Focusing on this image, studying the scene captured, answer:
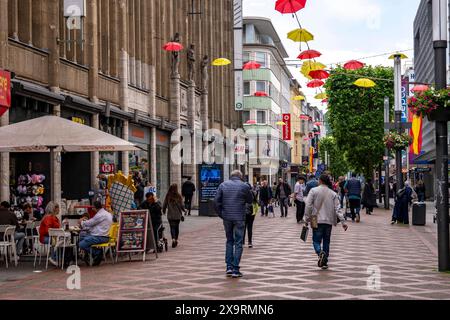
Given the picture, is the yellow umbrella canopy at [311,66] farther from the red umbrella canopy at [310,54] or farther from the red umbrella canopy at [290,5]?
the red umbrella canopy at [290,5]

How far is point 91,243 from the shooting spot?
1509 centimetres

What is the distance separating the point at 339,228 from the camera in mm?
25438

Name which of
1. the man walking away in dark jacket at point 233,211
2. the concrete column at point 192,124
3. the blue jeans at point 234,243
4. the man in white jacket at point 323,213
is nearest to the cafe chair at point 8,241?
the man walking away in dark jacket at point 233,211

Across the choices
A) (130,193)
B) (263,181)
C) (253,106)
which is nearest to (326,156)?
(253,106)

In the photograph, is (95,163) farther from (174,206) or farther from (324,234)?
(324,234)

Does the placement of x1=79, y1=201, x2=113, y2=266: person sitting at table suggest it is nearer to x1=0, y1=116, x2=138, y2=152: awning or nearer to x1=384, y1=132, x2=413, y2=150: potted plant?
x1=0, y1=116, x2=138, y2=152: awning

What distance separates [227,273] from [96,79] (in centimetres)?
1585

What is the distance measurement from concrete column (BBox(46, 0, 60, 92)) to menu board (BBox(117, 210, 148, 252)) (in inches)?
326

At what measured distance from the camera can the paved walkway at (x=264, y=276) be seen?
422 inches

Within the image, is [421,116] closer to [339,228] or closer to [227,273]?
[227,273]

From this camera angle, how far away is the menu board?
15.8m

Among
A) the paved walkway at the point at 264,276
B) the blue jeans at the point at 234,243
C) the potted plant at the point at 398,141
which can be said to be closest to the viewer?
the paved walkway at the point at 264,276

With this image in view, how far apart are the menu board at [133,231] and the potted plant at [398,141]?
58.9 ft

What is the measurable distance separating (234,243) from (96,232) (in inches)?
138
